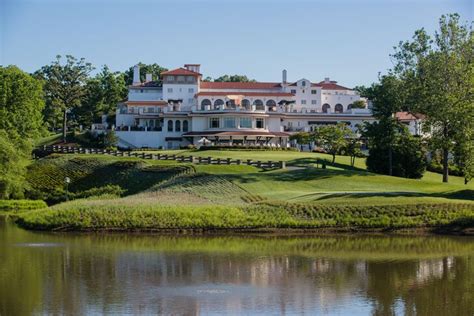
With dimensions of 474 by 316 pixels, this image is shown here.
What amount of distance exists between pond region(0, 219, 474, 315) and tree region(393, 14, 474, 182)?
16.9 meters

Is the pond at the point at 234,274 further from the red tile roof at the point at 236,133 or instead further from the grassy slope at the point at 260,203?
the red tile roof at the point at 236,133

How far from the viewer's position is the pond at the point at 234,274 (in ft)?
80.7

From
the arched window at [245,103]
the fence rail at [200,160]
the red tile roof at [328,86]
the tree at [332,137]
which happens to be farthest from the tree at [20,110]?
the red tile roof at [328,86]

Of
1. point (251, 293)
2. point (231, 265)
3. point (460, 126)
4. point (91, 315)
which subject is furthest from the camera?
point (460, 126)

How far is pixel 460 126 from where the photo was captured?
55.3m

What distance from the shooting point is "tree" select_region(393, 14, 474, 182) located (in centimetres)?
5606

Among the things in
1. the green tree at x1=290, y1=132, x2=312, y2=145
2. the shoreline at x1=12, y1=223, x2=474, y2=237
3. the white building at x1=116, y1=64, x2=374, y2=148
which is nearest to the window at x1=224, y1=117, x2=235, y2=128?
the white building at x1=116, y1=64, x2=374, y2=148

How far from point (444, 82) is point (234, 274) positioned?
35.2 metres

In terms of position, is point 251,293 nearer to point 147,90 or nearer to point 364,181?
point 364,181

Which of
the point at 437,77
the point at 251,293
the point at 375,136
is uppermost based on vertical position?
the point at 437,77

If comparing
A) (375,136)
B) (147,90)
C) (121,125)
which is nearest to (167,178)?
(375,136)

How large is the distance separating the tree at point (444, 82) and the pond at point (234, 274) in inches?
666

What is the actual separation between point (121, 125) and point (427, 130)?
44.3 metres

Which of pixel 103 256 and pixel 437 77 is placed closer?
pixel 103 256
